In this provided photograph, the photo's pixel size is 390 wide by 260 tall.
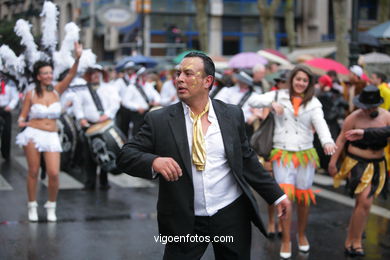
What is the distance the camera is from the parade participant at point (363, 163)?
6.59 m

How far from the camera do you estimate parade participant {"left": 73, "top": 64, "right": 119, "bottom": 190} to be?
32.7 feet

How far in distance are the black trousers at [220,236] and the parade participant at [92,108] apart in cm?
599

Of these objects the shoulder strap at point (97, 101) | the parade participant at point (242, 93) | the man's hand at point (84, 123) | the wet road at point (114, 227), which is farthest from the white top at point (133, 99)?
the parade participant at point (242, 93)

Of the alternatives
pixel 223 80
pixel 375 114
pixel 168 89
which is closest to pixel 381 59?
pixel 168 89

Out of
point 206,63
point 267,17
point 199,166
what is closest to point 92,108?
point 206,63

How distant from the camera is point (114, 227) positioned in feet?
24.9

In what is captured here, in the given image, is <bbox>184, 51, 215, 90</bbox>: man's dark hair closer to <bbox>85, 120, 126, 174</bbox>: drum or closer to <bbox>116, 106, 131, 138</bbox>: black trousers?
<bbox>85, 120, 126, 174</bbox>: drum

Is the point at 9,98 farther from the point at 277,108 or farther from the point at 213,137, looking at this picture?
the point at 213,137

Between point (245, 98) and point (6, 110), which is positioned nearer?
point (245, 98)

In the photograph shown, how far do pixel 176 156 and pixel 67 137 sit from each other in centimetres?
749

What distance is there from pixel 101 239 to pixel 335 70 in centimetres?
930

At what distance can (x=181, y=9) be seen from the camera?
42625 millimetres

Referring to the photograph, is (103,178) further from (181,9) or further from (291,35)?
(181,9)

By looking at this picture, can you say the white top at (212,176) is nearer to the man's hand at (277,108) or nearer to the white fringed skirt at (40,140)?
the man's hand at (277,108)
